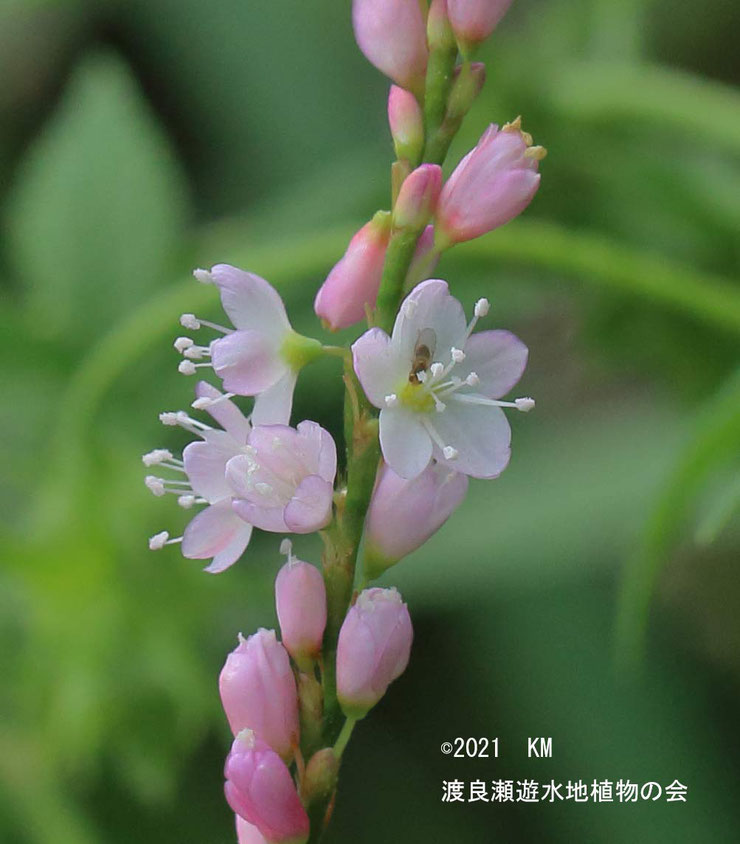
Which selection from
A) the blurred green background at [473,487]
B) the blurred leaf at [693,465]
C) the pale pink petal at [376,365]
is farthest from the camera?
the blurred green background at [473,487]

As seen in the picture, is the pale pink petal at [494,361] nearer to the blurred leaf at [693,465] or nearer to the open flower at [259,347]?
the open flower at [259,347]

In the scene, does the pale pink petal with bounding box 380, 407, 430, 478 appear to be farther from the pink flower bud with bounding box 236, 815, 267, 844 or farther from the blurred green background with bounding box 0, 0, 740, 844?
the blurred green background with bounding box 0, 0, 740, 844

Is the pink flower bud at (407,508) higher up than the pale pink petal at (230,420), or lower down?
lower down

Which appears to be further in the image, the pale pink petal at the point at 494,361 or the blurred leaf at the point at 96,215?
the blurred leaf at the point at 96,215

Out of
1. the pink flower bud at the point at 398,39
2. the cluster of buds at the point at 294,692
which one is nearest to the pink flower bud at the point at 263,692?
the cluster of buds at the point at 294,692

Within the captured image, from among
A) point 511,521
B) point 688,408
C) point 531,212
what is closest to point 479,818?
point 511,521

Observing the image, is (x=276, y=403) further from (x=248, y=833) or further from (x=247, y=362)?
(x=248, y=833)
